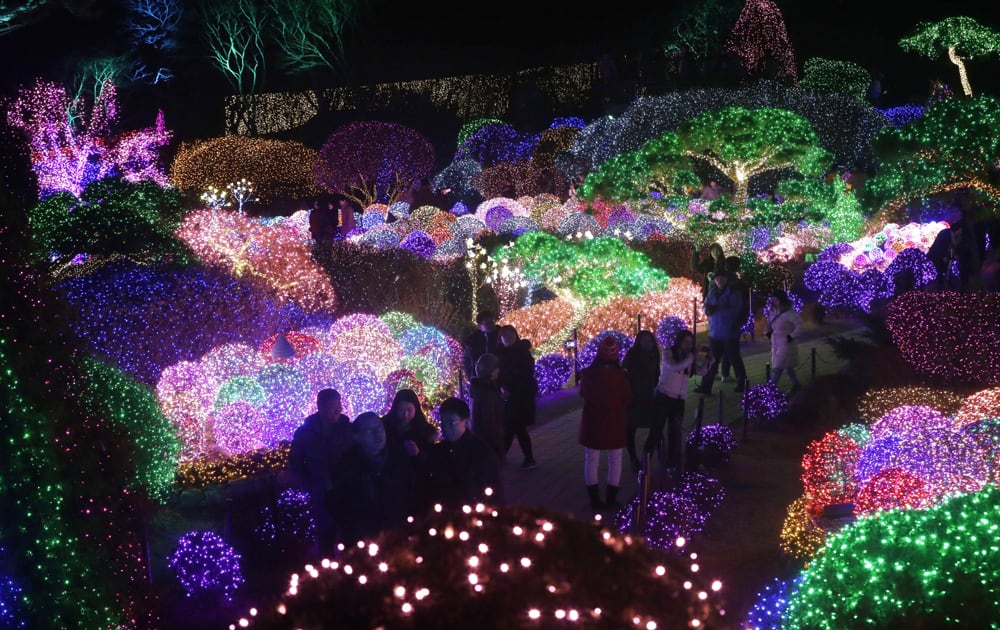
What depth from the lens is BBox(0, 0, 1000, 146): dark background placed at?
41.4m

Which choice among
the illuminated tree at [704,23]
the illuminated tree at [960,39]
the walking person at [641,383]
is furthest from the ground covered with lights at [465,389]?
the illuminated tree at [704,23]

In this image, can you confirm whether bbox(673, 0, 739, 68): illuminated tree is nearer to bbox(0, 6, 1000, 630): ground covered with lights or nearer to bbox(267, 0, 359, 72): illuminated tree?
bbox(267, 0, 359, 72): illuminated tree

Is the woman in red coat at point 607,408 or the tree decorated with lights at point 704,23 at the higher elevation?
the tree decorated with lights at point 704,23

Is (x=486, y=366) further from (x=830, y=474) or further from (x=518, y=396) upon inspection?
(x=830, y=474)

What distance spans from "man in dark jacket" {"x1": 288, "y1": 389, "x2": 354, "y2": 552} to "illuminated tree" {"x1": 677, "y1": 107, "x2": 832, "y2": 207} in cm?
1468

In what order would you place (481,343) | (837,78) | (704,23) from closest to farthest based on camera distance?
(481,343) < (837,78) < (704,23)

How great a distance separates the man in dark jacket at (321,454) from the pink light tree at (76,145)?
22.3m

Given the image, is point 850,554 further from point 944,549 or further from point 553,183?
point 553,183

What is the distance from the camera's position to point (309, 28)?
153ft

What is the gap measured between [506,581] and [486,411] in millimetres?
4962

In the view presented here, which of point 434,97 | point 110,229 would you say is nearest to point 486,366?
point 110,229

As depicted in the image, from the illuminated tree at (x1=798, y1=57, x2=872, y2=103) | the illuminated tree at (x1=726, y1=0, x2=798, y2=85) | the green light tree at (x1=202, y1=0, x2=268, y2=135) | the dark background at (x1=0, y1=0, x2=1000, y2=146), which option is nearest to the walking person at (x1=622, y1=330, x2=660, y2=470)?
the illuminated tree at (x1=726, y1=0, x2=798, y2=85)

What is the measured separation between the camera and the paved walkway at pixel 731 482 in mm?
6828

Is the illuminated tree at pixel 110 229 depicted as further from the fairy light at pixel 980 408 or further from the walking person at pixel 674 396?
the fairy light at pixel 980 408
